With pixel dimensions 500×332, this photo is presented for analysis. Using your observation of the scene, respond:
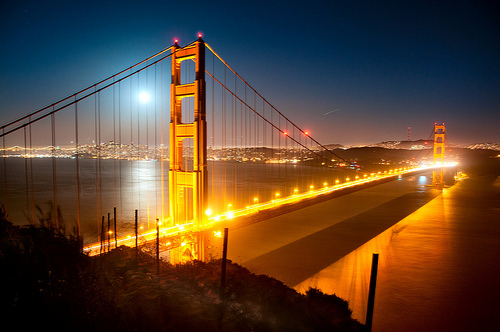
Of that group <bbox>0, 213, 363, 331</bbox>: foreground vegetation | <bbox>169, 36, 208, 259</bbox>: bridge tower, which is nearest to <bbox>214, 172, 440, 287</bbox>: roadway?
Answer: <bbox>169, 36, 208, 259</bbox>: bridge tower

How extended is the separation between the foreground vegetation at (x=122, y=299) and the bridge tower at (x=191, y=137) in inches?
163

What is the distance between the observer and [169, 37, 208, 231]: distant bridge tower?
9.61m

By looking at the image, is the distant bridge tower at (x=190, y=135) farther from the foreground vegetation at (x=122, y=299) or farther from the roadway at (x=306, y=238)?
the foreground vegetation at (x=122, y=299)

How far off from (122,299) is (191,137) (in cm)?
698

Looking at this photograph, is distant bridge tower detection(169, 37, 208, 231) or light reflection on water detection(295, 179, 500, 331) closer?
light reflection on water detection(295, 179, 500, 331)

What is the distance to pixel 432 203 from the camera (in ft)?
78.6

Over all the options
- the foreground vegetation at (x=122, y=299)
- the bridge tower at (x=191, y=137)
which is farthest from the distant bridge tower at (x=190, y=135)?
the foreground vegetation at (x=122, y=299)

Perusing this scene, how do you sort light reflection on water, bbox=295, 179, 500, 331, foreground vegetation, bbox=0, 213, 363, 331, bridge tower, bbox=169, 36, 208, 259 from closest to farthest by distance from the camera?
foreground vegetation, bbox=0, 213, 363, 331, light reflection on water, bbox=295, 179, 500, 331, bridge tower, bbox=169, 36, 208, 259

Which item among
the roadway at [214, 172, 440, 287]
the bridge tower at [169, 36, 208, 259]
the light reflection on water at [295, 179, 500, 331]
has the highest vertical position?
the bridge tower at [169, 36, 208, 259]

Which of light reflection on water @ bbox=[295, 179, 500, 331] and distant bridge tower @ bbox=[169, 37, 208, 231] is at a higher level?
distant bridge tower @ bbox=[169, 37, 208, 231]

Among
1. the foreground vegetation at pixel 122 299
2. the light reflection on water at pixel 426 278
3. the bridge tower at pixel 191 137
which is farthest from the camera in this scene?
the bridge tower at pixel 191 137

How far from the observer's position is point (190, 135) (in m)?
9.92

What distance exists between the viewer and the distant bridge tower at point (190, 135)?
9.61 meters

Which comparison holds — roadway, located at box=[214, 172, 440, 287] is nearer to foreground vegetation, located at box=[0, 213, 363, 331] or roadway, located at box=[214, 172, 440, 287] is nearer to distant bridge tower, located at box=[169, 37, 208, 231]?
distant bridge tower, located at box=[169, 37, 208, 231]
